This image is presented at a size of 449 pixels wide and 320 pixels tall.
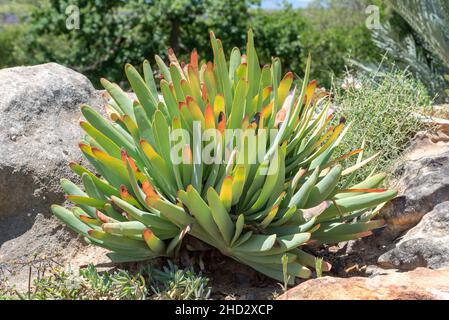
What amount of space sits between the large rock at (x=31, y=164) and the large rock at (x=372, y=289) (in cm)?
167

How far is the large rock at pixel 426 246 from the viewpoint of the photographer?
3797 millimetres

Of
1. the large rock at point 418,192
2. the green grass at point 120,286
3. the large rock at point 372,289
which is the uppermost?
the large rock at point 418,192

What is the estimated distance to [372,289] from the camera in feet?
10.1

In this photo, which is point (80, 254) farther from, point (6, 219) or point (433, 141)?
point (433, 141)

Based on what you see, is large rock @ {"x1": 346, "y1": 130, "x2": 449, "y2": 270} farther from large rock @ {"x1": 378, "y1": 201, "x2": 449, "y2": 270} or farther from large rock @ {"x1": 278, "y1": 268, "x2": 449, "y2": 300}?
large rock @ {"x1": 278, "y1": 268, "x2": 449, "y2": 300}

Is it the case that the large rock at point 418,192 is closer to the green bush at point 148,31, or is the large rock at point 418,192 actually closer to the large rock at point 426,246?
the large rock at point 426,246

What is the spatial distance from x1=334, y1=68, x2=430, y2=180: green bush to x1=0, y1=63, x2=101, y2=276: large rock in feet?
5.76

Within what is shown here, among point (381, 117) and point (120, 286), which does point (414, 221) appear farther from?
point (120, 286)

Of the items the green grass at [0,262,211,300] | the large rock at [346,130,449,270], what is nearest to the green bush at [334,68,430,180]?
the large rock at [346,130,449,270]

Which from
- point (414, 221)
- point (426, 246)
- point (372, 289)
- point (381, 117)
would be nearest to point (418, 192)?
point (414, 221)

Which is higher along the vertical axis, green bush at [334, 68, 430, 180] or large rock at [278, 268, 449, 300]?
green bush at [334, 68, 430, 180]

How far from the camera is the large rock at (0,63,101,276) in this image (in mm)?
4188

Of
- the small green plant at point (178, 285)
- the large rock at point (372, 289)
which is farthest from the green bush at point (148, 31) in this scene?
the large rock at point (372, 289)

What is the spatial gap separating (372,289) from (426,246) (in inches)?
34.9
